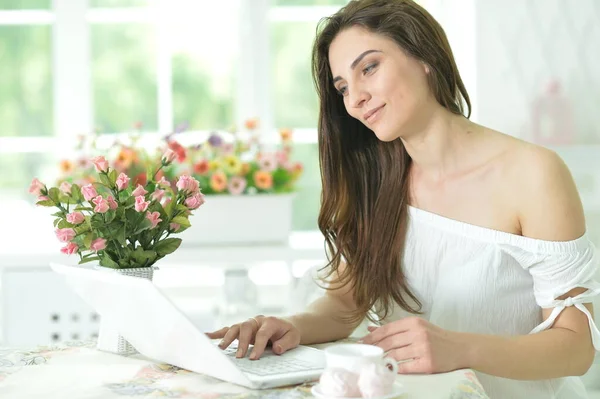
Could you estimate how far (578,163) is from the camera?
2580 mm

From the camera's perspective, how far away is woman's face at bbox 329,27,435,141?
1732mm

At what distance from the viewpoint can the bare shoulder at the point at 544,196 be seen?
1.64 meters

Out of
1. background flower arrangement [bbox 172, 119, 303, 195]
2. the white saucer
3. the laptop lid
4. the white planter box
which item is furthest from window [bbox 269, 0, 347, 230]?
the white saucer

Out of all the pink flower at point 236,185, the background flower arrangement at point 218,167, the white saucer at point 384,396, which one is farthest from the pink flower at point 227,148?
the white saucer at point 384,396

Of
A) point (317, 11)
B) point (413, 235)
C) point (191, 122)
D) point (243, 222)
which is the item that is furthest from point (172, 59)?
point (413, 235)

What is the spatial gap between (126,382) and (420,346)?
1.52ft

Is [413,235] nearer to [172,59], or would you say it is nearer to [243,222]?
[243,222]

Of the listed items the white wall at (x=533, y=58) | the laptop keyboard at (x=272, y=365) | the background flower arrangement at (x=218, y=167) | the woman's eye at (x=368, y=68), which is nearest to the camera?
the laptop keyboard at (x=272, y=365)

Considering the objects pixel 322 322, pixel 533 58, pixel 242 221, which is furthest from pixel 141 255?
pixel 242 221

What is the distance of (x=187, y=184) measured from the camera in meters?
1.46

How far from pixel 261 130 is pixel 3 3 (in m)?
1.24

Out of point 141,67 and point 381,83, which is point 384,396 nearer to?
point 381,83

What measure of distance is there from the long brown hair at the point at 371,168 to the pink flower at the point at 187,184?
471mm

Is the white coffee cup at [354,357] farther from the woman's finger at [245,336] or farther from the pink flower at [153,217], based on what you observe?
the pink flower at [153,217]
